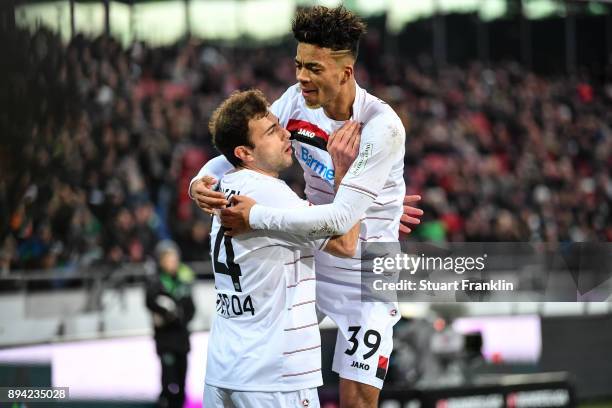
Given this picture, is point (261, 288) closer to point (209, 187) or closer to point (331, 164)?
point (209, 187)

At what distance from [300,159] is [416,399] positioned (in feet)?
11.2

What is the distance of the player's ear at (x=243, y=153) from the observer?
3871mm

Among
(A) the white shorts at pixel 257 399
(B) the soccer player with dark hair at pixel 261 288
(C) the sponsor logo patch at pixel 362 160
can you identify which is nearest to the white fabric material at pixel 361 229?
(C) the sponsor logo patch at pixel 362 160

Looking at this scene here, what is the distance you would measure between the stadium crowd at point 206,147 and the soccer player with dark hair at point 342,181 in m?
2.93

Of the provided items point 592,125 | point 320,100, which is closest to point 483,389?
point 320,100

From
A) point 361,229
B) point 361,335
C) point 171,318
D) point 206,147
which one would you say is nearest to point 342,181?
point 361,229

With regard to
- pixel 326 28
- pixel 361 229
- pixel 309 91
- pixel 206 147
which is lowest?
pixel 206 147

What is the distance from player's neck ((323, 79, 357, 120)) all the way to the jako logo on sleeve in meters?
0.22

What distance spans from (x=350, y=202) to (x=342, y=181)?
0.37ft

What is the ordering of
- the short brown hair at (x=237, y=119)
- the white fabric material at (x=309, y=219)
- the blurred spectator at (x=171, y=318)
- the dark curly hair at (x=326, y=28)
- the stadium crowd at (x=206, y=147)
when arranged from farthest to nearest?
1. the stadium crowd at (x=206, y=147)
2. the blurred spectator at (x=171, y=318)
3. the dark curly hair at (x=326, y=28)
4. the short brown hair at (x=237, y=119)
5. the white fabric material at (x=309, y=219)

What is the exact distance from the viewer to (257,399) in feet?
12.2

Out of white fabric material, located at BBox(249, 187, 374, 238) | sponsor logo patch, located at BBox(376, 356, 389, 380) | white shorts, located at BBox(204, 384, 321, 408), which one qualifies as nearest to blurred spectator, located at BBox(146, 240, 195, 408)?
sponsor logo patch, located at BBox(376, 356, 389, 380)

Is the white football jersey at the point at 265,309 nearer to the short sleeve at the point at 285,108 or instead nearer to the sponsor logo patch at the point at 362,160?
the sponsor logo patch at the point at 362,160

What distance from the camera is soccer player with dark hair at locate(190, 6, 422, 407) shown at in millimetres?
3873
